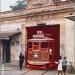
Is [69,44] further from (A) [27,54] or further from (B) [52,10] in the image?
(A) [27,54]

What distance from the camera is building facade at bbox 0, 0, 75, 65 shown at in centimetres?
3212

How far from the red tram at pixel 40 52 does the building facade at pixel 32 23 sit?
1.19 metres

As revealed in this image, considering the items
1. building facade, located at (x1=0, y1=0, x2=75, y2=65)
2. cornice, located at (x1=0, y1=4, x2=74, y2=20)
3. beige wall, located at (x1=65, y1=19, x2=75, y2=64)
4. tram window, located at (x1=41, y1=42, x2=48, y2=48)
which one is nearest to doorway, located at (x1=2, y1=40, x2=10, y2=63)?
building facade, located at (x1=0, y1=0, x2=75, y2=65)

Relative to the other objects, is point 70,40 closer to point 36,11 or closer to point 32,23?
point 36,11

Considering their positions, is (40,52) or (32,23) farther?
(32,23)

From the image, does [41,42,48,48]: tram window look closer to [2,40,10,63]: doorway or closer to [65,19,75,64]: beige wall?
[65,19,75,64]: beige wall

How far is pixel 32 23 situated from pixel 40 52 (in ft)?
10.8

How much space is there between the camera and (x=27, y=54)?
1446 inches

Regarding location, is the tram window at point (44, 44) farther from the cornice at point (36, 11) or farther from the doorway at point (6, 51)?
the doorway at point (6, 51)


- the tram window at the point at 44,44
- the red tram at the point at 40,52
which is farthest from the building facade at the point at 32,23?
the tram window at the point at 44,44

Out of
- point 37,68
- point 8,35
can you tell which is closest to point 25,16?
point 8,35

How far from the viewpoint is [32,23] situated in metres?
36.5

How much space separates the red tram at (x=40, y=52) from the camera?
3425 centimetres

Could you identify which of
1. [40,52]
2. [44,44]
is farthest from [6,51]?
[44,44]
